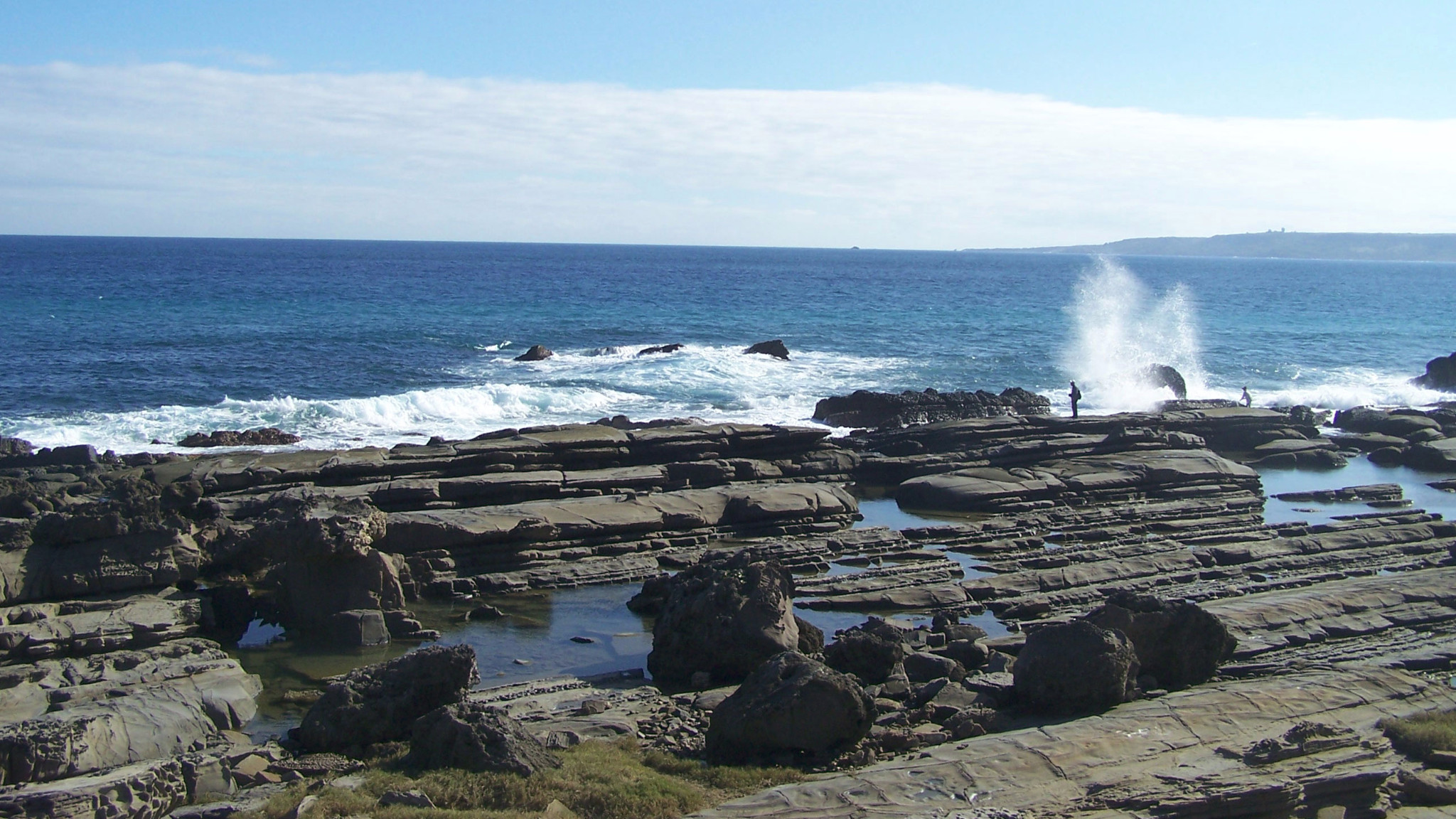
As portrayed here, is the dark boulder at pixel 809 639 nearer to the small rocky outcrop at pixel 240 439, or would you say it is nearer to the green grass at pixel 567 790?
the green grass at pixel 567 790

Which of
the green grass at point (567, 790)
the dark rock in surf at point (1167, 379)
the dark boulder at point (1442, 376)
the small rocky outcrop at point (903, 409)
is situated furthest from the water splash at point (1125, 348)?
the green grass at point (567, 790)

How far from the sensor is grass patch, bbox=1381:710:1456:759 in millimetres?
12578

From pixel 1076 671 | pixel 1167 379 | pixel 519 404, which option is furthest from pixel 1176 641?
pixel 1167 379

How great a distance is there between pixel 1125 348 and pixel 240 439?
4515cm

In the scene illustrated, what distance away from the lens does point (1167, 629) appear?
15.4 meters

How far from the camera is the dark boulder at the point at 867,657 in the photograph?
1530cm

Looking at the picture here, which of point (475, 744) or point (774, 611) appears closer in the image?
point (475, 744)

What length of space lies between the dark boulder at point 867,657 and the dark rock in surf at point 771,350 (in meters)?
41.7

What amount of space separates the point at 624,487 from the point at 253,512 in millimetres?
7915

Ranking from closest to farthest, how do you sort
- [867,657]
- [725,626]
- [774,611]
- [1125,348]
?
1. [867,657]
2. [725,626]
3. [774,611]
4. [1125,348]

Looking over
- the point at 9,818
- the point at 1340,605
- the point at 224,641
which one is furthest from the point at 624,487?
the point at 9,818

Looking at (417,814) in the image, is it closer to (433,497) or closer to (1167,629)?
(1167,629)

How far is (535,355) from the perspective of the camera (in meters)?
55.6

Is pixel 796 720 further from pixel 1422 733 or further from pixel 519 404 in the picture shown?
pixel 519 404
